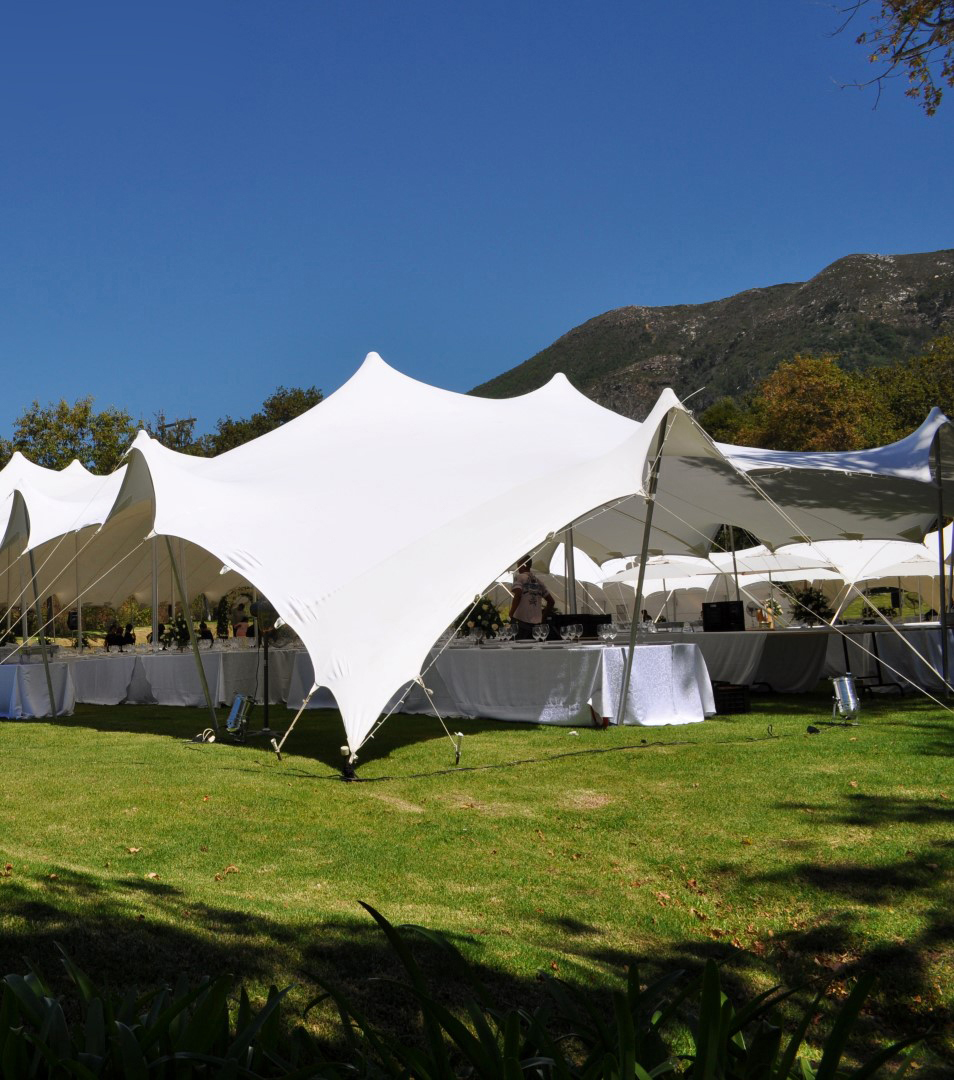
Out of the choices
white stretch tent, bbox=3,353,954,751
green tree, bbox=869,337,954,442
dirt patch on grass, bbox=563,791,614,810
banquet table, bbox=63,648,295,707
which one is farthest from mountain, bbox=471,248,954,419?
dirt patch on grass, bbox=563,791,614,810

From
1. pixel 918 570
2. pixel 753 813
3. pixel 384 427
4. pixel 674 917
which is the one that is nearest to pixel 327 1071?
pixel 674 917

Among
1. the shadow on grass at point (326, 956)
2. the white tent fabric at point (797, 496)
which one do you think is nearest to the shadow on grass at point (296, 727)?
the white tent fabric at point (797, 496)

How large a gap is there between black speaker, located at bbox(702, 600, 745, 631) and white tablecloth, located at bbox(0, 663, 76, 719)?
844 centimetres

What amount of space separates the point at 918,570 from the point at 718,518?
6836 millimetres

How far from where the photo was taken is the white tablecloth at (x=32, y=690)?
13.4m

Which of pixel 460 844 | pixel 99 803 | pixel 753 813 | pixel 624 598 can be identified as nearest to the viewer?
pixel 460 844

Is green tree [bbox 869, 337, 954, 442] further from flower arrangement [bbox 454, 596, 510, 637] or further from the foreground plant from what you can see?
the foreground plant

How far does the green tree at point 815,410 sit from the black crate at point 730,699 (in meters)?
29.7

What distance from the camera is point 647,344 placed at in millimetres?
109062

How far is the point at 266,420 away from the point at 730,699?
3229 centimetres

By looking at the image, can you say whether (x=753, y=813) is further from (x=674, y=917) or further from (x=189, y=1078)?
(x=189, y=1078)

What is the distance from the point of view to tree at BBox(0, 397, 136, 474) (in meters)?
34.6

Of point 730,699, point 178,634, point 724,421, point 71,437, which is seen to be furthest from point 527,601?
point 724,421

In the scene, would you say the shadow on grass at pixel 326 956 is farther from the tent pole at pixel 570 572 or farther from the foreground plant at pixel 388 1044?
the tent pole at pixel 570 572
